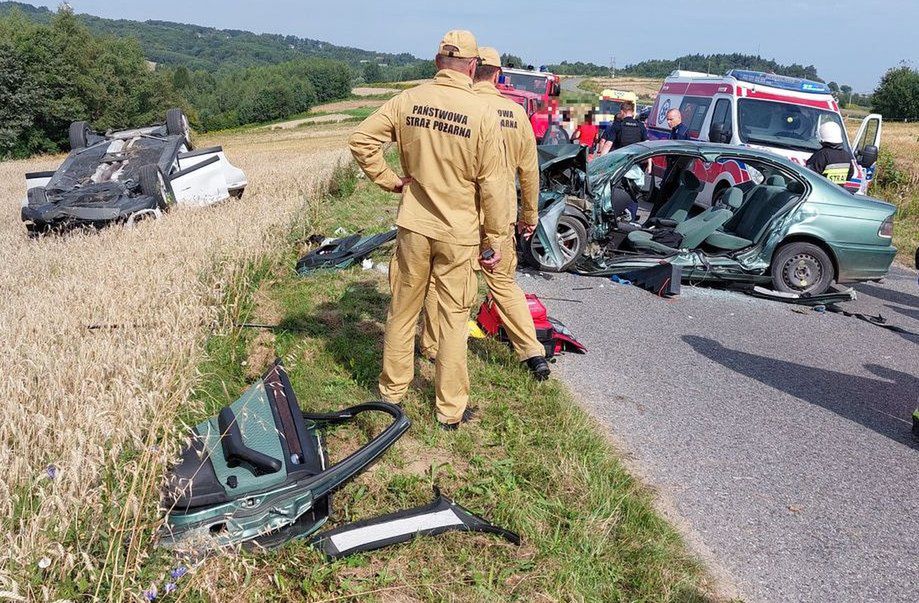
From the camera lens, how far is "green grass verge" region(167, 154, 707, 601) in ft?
9.60

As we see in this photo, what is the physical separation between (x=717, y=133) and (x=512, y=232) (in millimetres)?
8503

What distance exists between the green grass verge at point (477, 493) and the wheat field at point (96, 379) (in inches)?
13.9

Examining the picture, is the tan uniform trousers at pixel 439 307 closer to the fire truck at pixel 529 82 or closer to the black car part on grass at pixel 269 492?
the black car part on grass at pixel 269 492

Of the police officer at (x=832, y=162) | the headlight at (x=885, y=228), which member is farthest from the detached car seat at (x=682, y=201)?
the headlight at (x=885, y=228)

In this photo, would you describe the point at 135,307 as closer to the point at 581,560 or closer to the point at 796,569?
the point at 581,560

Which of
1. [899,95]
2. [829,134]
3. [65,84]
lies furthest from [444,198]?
[899,95]

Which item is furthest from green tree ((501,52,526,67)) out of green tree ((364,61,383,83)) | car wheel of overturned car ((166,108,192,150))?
green tree ((364,61,383,83))

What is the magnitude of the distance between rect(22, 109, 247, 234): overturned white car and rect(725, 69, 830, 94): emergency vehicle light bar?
900cm

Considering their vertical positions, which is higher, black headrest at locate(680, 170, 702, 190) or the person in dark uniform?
the person in dark uniform

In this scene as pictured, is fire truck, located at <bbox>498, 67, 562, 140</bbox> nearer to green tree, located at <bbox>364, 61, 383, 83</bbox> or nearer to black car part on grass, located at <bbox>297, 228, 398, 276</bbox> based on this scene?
black car part on grass, located at <bbox>297, 228, 398, 276</bbox>

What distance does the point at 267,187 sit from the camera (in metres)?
13.4

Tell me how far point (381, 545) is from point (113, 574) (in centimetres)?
111

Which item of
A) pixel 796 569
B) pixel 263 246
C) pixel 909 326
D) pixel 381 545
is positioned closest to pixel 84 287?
pixel 263 246

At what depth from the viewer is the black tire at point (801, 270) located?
25.6ft
